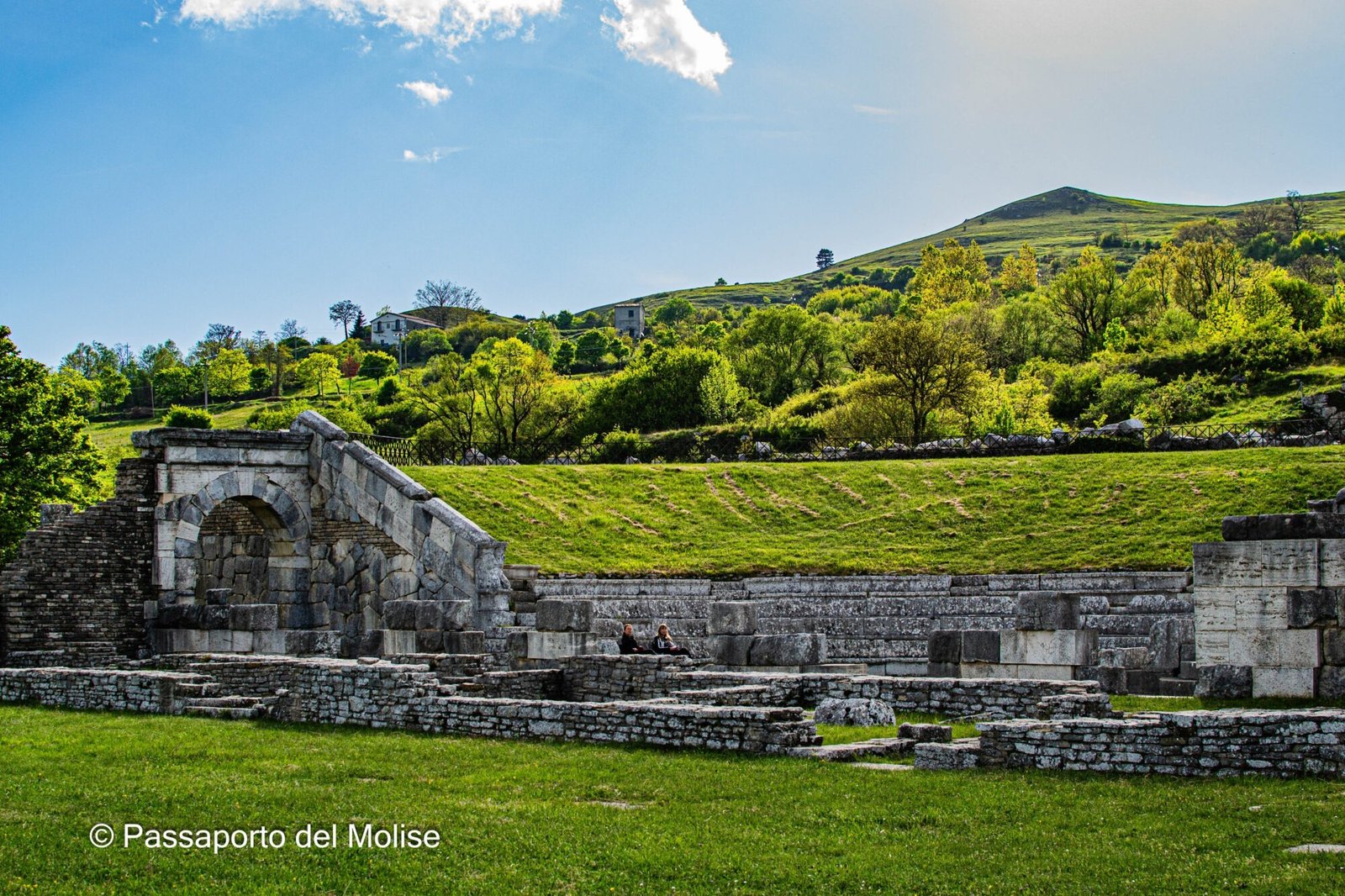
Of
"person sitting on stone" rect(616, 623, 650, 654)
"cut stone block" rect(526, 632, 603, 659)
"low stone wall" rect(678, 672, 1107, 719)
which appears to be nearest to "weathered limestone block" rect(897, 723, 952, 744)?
"low stone wall" rect(678, 672, 1107, 719)

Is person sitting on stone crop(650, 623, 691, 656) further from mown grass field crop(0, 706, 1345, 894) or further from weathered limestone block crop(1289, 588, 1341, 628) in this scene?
weathered limestone block crop(1289, 588, 1341, 628)

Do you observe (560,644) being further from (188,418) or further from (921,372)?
(188,418)

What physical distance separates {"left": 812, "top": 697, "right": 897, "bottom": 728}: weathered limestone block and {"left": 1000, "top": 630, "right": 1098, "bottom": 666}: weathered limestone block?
4.26 meters

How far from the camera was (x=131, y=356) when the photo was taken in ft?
552

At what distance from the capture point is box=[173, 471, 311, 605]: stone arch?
28469 millimetres

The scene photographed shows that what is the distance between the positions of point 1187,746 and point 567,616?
12456mm

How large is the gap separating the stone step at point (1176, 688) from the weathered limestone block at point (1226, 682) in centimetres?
45

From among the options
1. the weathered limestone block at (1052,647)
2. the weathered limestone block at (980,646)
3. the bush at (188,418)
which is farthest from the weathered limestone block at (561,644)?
the bush at (188,418)

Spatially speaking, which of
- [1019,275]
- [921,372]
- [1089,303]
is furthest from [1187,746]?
[1019,275]

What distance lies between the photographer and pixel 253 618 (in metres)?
25.6

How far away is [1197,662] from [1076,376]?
4633cm

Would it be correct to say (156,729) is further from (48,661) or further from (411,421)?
(411,421)

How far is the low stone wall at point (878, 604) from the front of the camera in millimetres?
22531

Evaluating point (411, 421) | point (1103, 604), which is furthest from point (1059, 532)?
point (411, 421)
